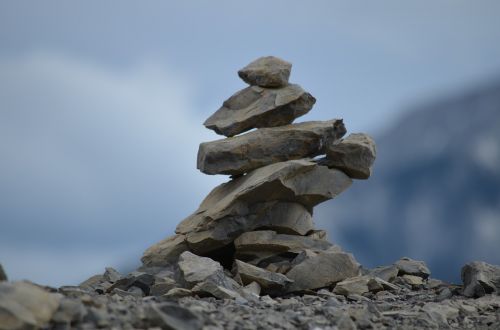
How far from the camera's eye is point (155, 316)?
46.9 feet

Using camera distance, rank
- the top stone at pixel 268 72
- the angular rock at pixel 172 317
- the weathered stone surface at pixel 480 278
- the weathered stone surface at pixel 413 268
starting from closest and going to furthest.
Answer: the angular rock at pixel 172 317, the weathered stone surface at pixel 480 278, the top stone at pixel 268 72, the weathered stone surface at pixel 413 268

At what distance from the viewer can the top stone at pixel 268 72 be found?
35531 millimetres

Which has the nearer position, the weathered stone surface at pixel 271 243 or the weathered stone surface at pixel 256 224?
the weathered stone surface at pixel 271 243

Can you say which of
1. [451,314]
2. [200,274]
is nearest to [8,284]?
[200,274]

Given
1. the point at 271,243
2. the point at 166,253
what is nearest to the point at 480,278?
the point at 271,243

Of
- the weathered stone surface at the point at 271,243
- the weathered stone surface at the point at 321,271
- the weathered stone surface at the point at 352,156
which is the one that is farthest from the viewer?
the weathered stone surface at the point at 352,156

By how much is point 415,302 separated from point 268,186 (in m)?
8.54

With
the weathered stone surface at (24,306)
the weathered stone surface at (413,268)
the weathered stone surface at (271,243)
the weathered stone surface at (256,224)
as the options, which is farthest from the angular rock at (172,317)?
the weathered stone surface at (413,268)

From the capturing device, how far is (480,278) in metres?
30.5

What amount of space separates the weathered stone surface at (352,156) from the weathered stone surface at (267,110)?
242 cm

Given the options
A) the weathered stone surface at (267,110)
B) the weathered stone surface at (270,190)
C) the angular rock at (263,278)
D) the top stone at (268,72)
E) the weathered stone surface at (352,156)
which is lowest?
the angular rock at (263,278)

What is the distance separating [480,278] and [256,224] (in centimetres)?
1023

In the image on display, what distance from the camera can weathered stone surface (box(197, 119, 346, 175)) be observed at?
3406 cm

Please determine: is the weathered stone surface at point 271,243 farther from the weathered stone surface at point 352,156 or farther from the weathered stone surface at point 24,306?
the weathered stone surface at point 24,306
